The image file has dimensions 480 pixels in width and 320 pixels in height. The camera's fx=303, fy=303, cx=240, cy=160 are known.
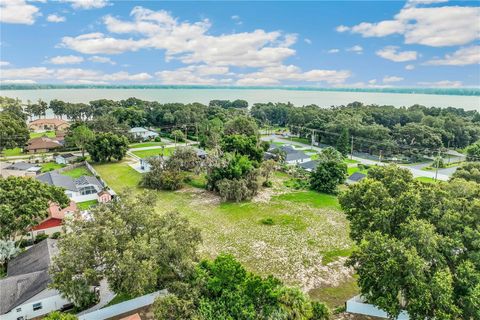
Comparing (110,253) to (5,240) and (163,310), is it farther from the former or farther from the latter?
(5,240)

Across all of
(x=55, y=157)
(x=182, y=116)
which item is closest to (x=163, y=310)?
(x=55, y=157)

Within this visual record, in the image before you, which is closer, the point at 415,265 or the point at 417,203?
the point at 415,265

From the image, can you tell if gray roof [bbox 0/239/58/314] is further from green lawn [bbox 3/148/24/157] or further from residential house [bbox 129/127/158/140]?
residential house [bbox 129/127/158/140]

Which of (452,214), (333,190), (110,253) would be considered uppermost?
(452,214)

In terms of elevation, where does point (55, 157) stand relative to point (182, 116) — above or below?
below

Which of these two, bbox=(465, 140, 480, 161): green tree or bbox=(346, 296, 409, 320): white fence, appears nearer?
bbox=(346, 296, 409, 320): white fence

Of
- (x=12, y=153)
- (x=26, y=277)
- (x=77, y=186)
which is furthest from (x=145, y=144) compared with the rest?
(x=26, y=277)

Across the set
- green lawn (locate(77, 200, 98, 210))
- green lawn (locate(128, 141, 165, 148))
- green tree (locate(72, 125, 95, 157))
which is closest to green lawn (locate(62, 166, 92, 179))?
green tree (locate(72, 125, 95, 157))

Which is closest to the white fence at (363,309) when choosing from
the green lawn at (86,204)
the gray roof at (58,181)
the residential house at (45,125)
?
the green lawn at (86,204)
